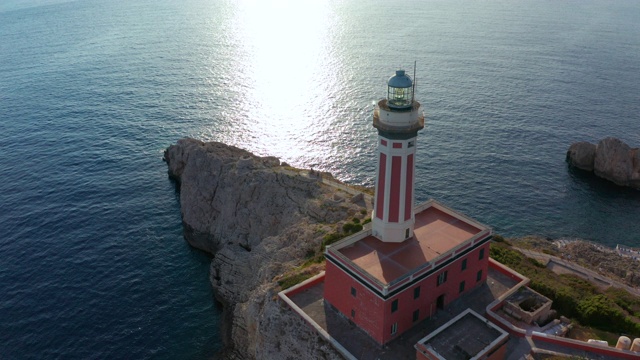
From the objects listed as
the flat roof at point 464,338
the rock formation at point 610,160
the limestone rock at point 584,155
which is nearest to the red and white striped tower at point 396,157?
the flat roof at point 464,338

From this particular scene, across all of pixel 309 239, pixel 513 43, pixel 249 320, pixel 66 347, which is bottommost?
pixel 66 347

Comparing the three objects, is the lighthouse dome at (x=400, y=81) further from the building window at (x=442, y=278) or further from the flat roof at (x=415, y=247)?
the building window at (x=442, y=278)

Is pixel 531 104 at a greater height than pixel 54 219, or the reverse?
pixel 531 104

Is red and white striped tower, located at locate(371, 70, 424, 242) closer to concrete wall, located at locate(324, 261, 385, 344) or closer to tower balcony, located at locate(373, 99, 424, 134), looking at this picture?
tower balcony, located at locate(373, 99, 424, 134)

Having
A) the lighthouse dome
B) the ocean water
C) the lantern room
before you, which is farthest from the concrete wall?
the ocean water

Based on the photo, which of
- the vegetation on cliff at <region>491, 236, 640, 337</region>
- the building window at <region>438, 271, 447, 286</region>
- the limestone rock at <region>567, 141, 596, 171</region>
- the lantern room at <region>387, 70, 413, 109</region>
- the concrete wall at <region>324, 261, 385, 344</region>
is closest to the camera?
the lantern room at <region>387, 70, 413, 109</region>

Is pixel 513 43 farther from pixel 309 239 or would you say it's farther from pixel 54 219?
pixel 54 219


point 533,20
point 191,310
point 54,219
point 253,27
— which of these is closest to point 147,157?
point 54,219
